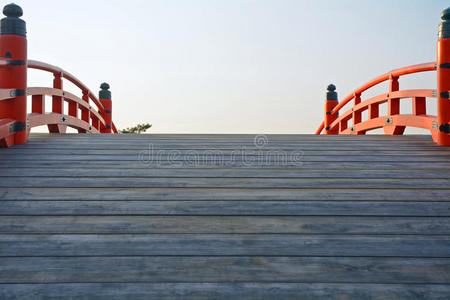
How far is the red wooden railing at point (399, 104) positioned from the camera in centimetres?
407

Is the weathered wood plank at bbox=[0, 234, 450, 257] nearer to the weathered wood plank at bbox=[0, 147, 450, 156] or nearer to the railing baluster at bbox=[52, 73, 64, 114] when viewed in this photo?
the weathered wood plank at bbox=[0, 147, 450, 156]

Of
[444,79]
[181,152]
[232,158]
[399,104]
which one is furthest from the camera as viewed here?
[399,104]

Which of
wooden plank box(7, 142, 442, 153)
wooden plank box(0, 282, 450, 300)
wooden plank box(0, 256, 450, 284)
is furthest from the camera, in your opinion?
wooden plank box(7, 142, 442, 153)

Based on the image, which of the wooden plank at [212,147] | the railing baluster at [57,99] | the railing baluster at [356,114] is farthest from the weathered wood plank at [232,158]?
the railing baluster at [356,114]

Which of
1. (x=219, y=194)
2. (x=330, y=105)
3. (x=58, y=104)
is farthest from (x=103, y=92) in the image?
(x=219, y=194)

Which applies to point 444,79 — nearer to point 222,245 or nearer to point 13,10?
point 222,245

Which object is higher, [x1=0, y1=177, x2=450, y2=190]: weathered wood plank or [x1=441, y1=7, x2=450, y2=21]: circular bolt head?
[x1=441, y1=7, x2=450, y2=21]: circular bolt head

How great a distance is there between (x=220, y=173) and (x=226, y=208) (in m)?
0.65

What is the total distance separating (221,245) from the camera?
6.09 ft

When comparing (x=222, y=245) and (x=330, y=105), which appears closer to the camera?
(x=222, y=245)

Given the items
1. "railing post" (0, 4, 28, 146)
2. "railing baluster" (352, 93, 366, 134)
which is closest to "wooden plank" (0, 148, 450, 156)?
"railing post" (0, 4, 28, 146)

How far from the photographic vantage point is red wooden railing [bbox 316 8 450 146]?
4.07m

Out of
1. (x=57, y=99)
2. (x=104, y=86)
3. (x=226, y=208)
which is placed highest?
(x=104, y=86)

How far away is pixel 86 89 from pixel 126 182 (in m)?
4.50
